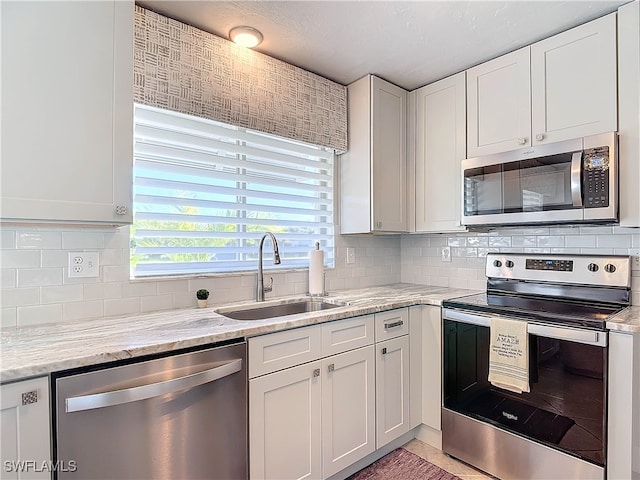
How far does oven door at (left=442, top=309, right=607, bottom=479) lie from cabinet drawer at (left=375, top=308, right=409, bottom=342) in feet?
0.75

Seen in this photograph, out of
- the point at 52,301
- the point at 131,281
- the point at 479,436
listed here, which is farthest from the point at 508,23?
the point at 52,301

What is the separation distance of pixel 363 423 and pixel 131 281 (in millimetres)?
1395

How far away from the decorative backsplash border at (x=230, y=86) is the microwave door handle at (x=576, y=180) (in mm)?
1363

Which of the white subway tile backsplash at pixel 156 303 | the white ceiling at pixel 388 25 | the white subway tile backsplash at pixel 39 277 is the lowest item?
the white subway tile backsplash at pixel 156 303

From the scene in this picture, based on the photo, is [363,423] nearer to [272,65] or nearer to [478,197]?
[478,197]

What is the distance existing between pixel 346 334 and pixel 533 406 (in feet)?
3.15

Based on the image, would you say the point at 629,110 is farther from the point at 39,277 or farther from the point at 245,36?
the point at 39,277

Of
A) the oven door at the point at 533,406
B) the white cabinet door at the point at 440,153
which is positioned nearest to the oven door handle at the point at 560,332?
the oven door at the point at 533,406

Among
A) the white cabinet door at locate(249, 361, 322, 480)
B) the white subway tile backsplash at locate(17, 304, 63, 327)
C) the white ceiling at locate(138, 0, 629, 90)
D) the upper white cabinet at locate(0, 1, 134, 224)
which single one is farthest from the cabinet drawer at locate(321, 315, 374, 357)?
the white ceiling at locate(138, 0, 629, 90)

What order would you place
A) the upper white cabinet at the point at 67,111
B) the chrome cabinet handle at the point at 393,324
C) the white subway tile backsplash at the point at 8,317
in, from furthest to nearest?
Result: the chrome cabinet handle at the point at 393,324 → the white subway tile backsplash at the point at 8,317 → the upper white cabinet at the point at 67,111

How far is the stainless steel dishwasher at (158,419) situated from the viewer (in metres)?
1.08

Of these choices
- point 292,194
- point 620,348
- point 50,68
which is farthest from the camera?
point 292,194

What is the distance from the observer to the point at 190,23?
1821 mm

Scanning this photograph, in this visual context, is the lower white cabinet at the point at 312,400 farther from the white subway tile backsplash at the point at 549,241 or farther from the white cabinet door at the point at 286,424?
the white subway tile backsplash at the point at 549,241
